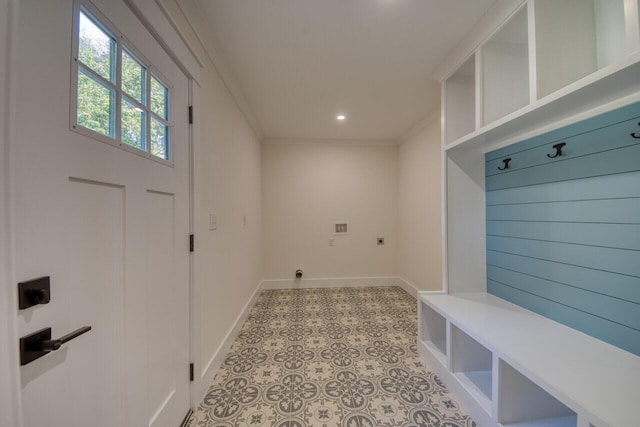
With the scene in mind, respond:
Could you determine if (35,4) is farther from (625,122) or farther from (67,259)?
(625,122)

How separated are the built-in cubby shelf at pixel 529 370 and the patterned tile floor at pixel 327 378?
18 cm

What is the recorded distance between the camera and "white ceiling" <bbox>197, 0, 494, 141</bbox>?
1434mm

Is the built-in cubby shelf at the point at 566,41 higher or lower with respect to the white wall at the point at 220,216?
higher

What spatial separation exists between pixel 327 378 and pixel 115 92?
1.97 meters

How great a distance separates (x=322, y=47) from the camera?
1.74 metres

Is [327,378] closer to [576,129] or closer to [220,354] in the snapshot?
[220,354]

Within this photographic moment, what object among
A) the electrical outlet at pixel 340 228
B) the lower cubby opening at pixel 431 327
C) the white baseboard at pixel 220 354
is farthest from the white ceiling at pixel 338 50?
the white baseboard at pixel 220 354

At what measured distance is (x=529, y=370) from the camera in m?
1.04

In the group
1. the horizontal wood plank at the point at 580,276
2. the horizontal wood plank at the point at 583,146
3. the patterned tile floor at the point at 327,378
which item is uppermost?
the horizontal wood plank at the point at 583,146

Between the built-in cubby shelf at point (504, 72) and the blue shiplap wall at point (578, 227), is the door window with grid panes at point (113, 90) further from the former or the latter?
the blue shiplap wall at point (578, 227)

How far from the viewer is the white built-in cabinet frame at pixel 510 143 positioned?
1.02 m

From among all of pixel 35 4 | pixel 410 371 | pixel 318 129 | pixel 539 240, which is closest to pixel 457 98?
pixel 539 240

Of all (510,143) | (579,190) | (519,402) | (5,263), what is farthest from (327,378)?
(510,143)

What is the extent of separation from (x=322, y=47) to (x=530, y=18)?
1.16 m
